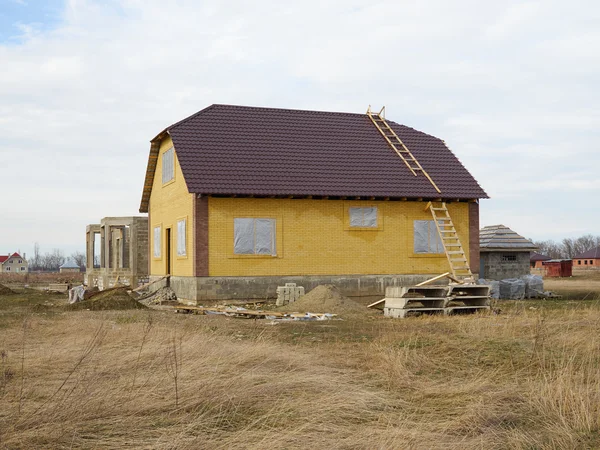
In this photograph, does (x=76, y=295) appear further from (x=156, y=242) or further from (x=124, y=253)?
(x=124, y=253)

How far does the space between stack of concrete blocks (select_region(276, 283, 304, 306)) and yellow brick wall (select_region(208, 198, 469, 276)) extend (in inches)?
47.0

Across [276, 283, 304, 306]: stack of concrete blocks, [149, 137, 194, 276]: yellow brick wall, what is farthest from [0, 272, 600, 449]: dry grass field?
[149, 137, 194, 276]: yellow brick wall

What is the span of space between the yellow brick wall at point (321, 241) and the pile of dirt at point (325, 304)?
93.7 inches

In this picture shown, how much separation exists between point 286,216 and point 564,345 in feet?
43.0

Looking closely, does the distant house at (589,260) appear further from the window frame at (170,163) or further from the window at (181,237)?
the window at (181,237)

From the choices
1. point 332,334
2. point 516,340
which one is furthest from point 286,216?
point 516,340

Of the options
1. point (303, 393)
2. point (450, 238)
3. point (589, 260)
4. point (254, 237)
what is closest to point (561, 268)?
point (450, 238)

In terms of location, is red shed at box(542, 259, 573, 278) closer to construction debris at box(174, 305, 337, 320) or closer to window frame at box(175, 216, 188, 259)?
window frame at box(175, 216, 188, 259)

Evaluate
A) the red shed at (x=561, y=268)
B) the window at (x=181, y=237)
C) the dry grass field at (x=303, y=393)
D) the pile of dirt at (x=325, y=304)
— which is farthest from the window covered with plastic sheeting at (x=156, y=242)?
the red shed at (x=561, y=268)

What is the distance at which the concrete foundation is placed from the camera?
73.5ft

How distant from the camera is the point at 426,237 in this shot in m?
25.0

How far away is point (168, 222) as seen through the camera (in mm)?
26234

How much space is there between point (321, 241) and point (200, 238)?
399 centimetres

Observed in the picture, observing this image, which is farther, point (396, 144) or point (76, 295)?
point (396, 144)
